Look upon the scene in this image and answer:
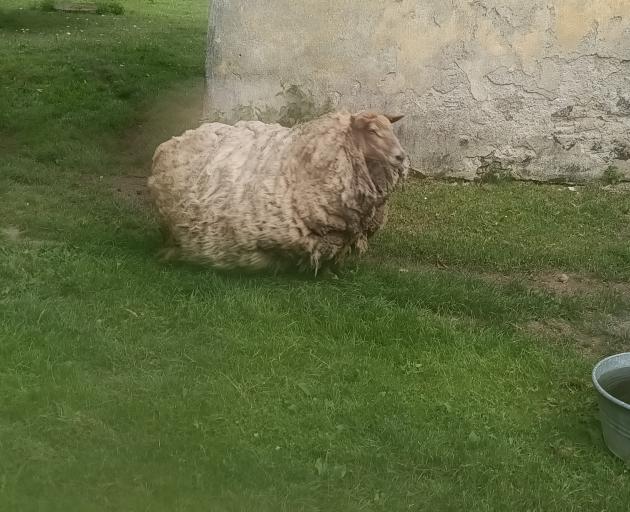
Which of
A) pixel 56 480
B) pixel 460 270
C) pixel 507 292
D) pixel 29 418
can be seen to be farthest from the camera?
pixel 460 270

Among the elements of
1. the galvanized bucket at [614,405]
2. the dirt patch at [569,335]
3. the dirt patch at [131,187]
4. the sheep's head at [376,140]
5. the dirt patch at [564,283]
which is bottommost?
the dirt patch at [131,187]

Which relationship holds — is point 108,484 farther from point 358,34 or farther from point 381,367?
point 358,34

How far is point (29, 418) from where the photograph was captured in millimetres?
3814

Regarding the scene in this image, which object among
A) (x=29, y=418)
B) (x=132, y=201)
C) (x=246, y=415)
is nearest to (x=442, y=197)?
(x=132, y=201)

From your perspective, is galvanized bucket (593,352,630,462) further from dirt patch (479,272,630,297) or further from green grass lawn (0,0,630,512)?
dirt patch (479,272,630,297)

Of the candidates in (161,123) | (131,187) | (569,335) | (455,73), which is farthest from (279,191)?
(161,123)

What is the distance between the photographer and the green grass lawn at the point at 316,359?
3.57m

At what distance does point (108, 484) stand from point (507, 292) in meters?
3.10

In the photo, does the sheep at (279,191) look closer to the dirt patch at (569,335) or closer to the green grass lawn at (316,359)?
the green grass lawn at (316,359)

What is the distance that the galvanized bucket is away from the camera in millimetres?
3643

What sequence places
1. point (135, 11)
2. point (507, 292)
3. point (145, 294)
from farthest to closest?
point (135, 11) → point (507, 292) → point (145, 294)

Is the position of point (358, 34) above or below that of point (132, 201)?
above

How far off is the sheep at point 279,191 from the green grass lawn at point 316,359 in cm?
23

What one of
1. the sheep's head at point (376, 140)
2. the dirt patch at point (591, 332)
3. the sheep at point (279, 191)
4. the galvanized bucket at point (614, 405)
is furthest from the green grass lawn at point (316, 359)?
the sheep's head at point (376, 140)
